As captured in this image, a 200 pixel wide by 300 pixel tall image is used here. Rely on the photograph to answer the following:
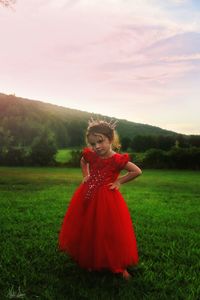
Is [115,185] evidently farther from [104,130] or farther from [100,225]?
[104,130]

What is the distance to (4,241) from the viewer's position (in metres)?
8.29

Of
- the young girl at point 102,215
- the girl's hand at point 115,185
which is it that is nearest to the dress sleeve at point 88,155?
the young girl at point 102,215

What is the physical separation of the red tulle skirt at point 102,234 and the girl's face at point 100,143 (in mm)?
543

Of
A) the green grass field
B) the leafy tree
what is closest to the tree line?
the leafy tree

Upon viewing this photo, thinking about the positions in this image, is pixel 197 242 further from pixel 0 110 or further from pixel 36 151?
pixel 0 110

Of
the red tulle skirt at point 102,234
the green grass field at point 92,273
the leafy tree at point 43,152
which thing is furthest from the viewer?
the leafy tree at point 43,152

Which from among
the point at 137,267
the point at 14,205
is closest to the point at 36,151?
the point at 14,205

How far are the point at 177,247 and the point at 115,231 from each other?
241 cm

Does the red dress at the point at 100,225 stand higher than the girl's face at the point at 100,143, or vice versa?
the girl's face at the point at 100,143

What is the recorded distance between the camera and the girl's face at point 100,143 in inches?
251

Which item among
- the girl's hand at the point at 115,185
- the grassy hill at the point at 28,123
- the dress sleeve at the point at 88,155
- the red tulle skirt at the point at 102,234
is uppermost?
the grassy hill at the point at 28,123

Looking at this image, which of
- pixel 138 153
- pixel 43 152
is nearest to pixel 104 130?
pixel 43 152

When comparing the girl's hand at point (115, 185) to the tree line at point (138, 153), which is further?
the tree line at point (138, 153)

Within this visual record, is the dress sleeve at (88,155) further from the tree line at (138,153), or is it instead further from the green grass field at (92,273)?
the tree line at (138,153)
